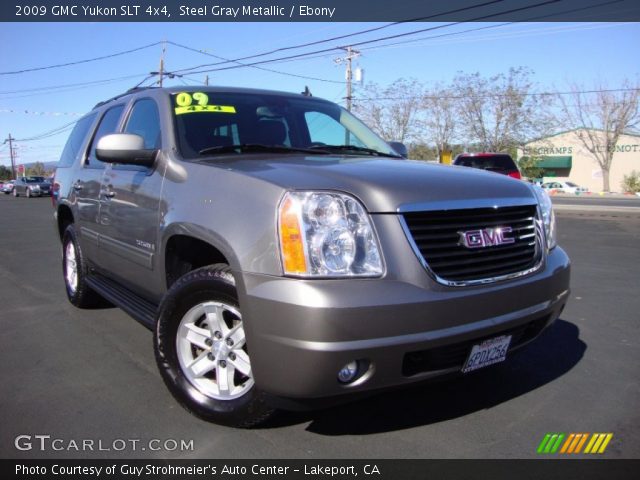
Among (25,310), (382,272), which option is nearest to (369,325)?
(382,272)

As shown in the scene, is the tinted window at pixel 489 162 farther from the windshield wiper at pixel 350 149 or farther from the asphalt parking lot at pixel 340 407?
the windshield wiper at pixel 350 149

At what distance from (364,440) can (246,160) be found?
1.68 metres

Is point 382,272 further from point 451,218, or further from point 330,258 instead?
point 451,218

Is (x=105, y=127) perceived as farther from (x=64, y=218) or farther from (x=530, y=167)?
(x=530, y=167)

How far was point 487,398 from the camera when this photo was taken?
315 centimetres

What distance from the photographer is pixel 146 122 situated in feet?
12.5

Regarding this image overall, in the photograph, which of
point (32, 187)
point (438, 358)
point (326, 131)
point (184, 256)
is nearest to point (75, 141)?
Answer: point (326, 131)

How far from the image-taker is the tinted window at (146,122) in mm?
3594

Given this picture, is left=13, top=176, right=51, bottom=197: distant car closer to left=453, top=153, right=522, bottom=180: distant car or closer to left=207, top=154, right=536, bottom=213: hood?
left=453, top=153, right=522, bottom=180: distant car

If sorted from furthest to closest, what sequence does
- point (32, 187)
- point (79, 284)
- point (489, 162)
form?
point (32, 187) → point (489, 162) → point (79, 284)

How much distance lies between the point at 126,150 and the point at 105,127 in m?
1.66

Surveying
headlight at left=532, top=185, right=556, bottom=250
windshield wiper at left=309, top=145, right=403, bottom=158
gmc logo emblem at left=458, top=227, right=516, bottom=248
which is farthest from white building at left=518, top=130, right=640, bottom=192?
gmc logo emblem at left=458, top=227, right=516, bottom=248
